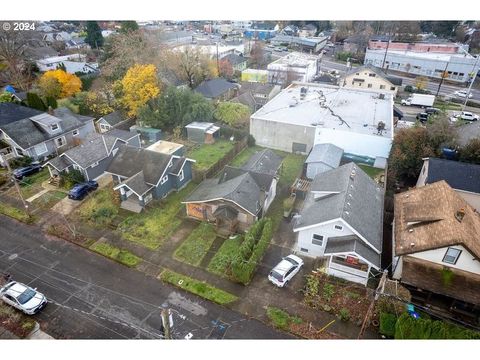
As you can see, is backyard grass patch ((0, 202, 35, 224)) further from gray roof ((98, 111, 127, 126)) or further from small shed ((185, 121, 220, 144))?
small shed ((185, 121, 220, 144))

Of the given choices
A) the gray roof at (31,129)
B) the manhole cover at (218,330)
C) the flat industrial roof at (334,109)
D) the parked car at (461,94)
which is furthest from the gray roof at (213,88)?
the parked car at (461,94)

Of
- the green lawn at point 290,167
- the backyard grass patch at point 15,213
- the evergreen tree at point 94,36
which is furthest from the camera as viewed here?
the evergreen tree at point 94,36

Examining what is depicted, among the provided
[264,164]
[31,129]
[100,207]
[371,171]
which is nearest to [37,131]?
[31,129]

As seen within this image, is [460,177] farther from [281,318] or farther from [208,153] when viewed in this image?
[208,153]

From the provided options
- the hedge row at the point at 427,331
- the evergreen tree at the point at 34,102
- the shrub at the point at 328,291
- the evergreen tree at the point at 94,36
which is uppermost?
the evergreen tree at the point at 94,36

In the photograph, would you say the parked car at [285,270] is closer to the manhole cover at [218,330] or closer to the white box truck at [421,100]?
the manhole cover at [218,330]
